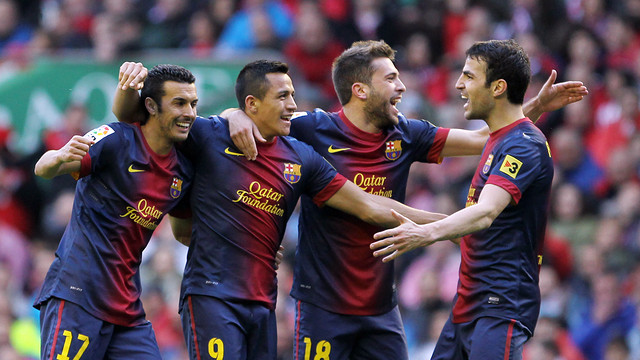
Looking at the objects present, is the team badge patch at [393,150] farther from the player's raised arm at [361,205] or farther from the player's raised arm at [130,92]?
the player's raised arm at [130,92]

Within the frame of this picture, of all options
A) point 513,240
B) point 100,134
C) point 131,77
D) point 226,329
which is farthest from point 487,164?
point 100,134

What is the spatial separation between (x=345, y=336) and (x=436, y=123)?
18.1 feet

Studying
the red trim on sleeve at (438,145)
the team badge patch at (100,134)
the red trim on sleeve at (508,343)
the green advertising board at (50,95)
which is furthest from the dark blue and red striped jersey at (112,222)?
the green advertising board at (50,95)

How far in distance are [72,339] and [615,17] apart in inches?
326

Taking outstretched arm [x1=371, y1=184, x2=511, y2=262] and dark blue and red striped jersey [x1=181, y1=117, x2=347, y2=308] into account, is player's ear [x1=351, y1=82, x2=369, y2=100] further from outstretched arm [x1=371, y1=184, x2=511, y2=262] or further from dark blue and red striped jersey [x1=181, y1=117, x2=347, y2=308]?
outstretched arm [x1=371, y1=184, x2=511, y2=262]

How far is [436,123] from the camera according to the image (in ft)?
40.9

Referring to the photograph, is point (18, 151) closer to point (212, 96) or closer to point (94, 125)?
point (94, 125)

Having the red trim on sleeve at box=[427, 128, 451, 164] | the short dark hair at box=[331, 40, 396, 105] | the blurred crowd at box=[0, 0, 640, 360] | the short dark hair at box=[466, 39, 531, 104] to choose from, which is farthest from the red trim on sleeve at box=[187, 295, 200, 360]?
the blurred crowd at box=[0, 0, 640, 360]

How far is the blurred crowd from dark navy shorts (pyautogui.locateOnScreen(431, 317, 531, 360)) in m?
3.59

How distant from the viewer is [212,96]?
44.3 feet

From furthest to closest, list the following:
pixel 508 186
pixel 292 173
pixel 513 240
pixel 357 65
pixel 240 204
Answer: pixel 357 65 → pixel 292 173 → pixel 240 204 → pixel 513 240 → pixel 508 186

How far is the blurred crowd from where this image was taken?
35.2 feet

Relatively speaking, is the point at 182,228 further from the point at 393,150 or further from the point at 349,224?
the point at 393,150

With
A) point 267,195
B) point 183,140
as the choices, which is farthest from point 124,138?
point 267,195
